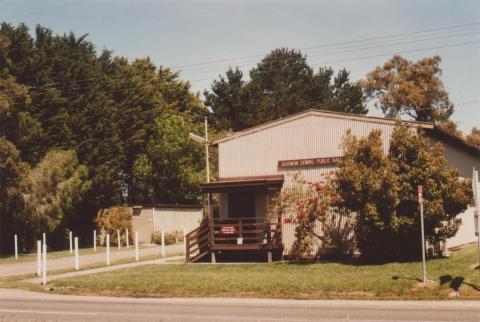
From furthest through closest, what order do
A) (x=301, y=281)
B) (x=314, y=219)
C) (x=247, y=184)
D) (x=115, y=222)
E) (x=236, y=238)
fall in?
1. (x=115, y=222)
2. (x=236, y=238)
3. (x=247, y=184)
4. (x=314, y=219)
5. (x=301, y=281)

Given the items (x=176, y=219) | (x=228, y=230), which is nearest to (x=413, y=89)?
(x=176, y=219)

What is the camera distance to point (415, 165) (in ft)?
73.4

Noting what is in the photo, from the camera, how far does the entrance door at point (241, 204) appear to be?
28188 mm

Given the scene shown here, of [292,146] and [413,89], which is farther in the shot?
[413,89]

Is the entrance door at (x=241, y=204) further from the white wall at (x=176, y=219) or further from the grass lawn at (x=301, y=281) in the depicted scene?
the white wall at (x=176, y=219)

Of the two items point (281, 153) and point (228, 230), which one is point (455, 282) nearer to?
point (281, 153)

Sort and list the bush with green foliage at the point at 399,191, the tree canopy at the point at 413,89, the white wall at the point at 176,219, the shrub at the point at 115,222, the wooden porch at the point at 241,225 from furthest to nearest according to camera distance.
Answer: the tree canopy at the point at 413,89
the white wall at the point at 176,219
the shrub at the point at 115,222
the wooden porch at the point at 241,225
the bush with green foliage at the point at 399,191

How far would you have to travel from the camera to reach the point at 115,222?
154 feet

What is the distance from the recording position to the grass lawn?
16.5m

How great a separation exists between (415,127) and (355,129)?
106 inches

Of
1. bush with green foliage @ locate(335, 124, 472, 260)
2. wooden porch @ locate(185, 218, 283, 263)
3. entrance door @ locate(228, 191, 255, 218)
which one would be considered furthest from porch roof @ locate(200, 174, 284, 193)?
bush with green foliage @ locate(335, 124, 472, 260)

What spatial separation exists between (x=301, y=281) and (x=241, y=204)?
10275 millimetres

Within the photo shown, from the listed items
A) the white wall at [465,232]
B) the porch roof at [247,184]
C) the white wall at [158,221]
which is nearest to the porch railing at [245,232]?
the porch roof at [247,184]

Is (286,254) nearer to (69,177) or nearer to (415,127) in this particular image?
(415,127)
